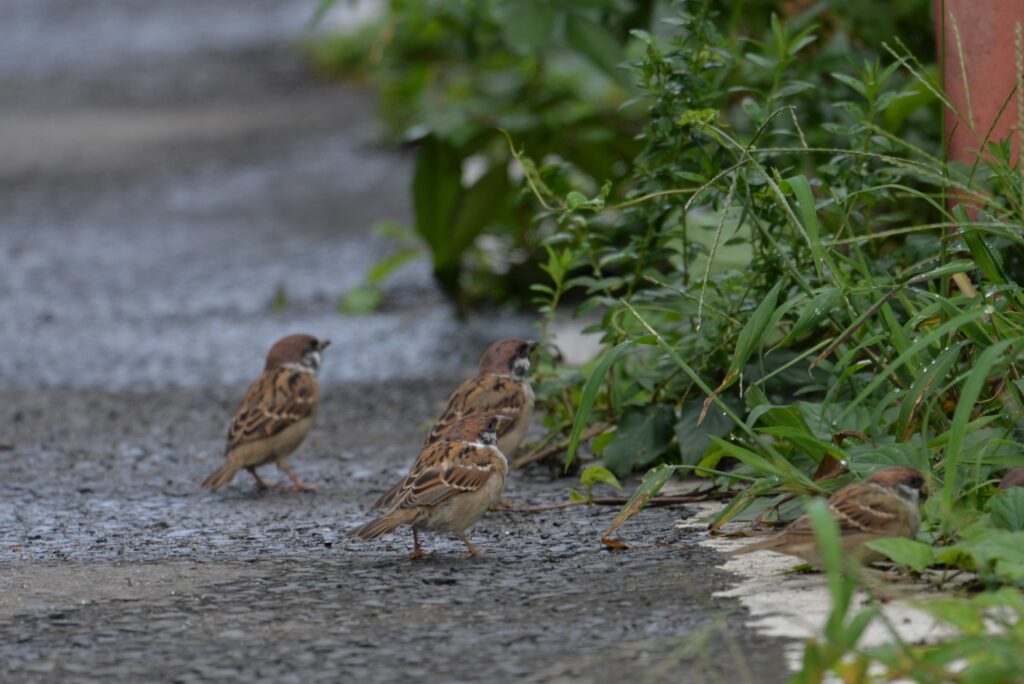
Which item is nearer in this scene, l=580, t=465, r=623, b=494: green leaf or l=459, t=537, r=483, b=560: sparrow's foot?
l=459, t=537, r=483, b=560: sparrow's foot

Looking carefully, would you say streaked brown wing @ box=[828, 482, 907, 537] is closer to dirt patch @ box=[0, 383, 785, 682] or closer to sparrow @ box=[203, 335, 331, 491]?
dirt patch @ box=[0, 383, 785, 682]

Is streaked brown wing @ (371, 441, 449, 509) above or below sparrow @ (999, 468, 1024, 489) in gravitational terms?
above

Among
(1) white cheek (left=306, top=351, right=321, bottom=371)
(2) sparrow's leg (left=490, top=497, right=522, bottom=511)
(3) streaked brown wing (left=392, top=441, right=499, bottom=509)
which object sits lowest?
(2) sparrow's leg (left=490, top=497, right=522, bottom=511)

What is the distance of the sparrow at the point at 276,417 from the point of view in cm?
586

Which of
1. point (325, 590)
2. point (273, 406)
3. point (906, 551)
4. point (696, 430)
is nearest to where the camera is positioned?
point (906, 551)

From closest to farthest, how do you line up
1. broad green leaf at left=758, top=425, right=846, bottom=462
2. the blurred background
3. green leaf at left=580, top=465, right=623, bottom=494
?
broad green leaf at left=758, top=425, right=846, bottom=462
green leaf at left=580, top=465, right=623, bottom=494
the blurred background

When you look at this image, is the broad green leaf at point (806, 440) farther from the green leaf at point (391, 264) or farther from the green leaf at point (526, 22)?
the green leaf at point (391, 264)

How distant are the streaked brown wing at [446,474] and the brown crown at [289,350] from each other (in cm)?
185

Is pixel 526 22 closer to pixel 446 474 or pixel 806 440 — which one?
pixel 446 474

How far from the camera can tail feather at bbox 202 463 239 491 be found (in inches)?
227

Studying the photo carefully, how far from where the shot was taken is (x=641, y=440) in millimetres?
5184

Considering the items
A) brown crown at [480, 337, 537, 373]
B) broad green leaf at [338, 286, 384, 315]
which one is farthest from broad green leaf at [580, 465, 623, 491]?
broad green leaf at [338, 286, 384, 315]

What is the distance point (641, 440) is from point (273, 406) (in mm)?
1616

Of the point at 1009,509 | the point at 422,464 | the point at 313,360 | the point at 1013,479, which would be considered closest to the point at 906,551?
the point at 1009,509
